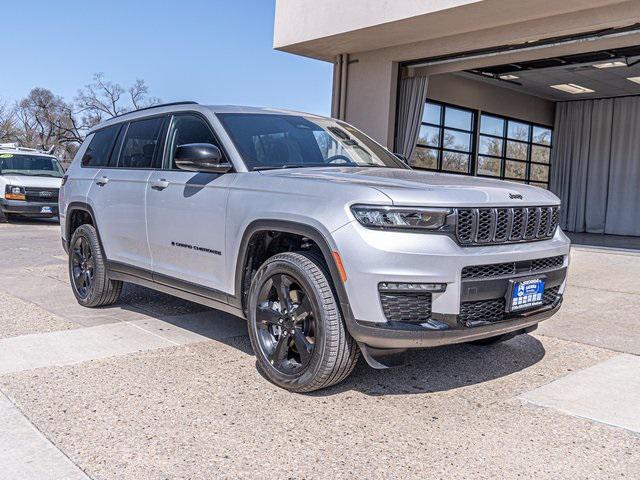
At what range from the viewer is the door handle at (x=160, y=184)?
5.03 meters

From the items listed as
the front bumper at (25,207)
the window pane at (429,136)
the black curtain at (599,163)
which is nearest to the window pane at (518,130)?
the black curtain at (599,163)

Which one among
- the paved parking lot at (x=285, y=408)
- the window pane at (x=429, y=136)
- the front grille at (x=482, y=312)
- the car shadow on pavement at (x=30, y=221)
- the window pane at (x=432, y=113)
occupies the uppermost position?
the window pane at (x=432, y=113)

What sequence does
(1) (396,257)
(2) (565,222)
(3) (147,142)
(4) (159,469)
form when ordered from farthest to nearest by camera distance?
(2) (565,222)
(3) (147,142)
(1) (396,257)
(4) (159,469)

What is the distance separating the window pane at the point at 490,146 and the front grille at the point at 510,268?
15.3 m

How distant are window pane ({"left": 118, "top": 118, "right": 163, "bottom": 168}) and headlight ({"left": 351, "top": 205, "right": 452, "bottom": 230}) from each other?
2.59 meters

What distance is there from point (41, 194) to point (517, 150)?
576 inches

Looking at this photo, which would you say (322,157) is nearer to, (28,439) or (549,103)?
(28,439)

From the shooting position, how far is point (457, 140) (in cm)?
1805

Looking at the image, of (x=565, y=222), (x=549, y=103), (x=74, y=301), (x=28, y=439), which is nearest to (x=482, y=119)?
(x=549, y=103)

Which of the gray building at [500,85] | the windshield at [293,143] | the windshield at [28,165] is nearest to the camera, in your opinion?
the windshield at [293,143]

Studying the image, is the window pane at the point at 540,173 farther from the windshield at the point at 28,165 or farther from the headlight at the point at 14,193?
the headlight at the point at 14,193

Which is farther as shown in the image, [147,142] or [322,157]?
[147,142]

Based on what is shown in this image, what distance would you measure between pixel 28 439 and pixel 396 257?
211cm

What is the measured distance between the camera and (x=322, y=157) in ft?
15.9
